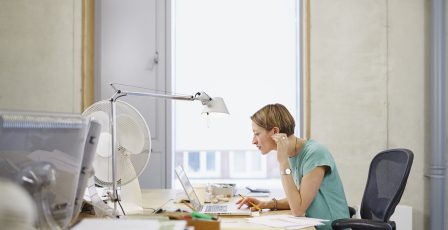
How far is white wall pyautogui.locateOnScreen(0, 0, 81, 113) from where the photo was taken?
143 inches

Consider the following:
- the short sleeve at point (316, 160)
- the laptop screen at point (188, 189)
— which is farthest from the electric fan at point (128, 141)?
the short sleeve at point (316, 160)

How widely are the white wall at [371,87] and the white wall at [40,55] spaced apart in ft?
7.31

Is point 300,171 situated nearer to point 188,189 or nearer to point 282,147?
point 282,147

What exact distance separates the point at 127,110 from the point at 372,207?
1.46 m

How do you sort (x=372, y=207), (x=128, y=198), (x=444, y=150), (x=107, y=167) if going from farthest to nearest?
(x=444, y=150) < (x=372, y=207) < (x=128, y=198) < (x=107, y=167)

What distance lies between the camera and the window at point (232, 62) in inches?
153

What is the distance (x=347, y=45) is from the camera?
3689 millimetres

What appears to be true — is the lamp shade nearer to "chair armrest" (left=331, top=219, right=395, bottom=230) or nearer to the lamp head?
the lamp head

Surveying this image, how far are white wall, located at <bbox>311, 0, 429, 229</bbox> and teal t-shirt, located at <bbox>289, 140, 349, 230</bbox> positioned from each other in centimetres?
153

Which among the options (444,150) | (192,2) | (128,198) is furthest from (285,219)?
(192,2)

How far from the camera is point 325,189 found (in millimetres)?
2154

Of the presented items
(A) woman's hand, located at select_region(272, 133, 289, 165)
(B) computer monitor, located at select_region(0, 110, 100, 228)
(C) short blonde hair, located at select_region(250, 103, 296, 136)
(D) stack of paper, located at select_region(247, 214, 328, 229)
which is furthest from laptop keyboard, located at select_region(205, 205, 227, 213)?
(B) computer monitor, located at select_region(0, 110, 100, 228)

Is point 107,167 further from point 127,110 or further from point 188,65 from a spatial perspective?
point 188,65

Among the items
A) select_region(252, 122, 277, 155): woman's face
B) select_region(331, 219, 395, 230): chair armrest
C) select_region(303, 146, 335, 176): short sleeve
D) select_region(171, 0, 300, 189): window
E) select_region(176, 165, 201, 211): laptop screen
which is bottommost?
select_region(331, 219, 395, 230): chair armrest
